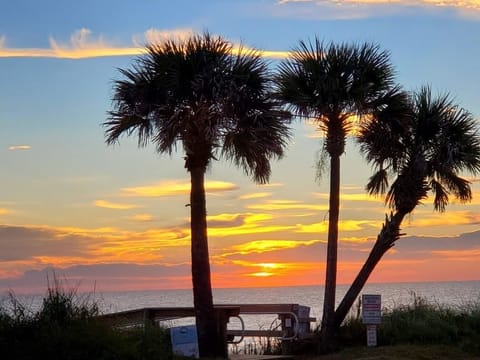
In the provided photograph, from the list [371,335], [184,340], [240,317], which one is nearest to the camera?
[184,340]

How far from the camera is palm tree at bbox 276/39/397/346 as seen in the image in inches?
808

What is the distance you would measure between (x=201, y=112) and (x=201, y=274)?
3.70m

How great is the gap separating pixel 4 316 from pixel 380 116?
11043 millimetres

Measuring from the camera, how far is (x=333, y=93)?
20.4 meters

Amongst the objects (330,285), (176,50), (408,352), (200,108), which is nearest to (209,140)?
(200,108)

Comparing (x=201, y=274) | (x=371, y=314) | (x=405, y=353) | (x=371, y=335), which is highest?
(x=201, y=274)

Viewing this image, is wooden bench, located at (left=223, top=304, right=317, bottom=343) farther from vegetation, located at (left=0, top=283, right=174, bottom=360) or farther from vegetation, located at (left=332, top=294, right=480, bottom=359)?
vegetation, located at (left=0, top=283, right=174, bottom=360)

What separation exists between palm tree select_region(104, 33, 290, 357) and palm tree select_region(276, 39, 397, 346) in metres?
1.03

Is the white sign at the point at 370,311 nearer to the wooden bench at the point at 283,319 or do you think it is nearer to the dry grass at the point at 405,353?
the dry grass at the point at 405,353

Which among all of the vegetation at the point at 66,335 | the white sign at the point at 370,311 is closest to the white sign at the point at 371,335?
the white sign at the point at 370,311

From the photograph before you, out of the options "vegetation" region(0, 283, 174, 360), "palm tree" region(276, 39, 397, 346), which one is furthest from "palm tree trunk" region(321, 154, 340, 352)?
"vegetation" region(0, 283, 174, 360)

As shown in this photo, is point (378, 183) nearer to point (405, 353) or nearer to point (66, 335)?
point (405, 353)

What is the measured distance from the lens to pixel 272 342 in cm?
2122

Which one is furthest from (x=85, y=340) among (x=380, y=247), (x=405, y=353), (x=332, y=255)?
(x=380, y=247)
